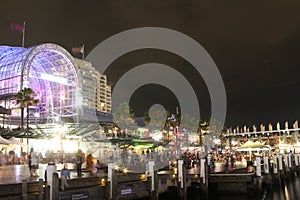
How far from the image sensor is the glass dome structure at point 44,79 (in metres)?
79.7

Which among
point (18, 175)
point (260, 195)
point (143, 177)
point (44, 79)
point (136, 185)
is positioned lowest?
point (260, 195)

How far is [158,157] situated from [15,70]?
49220mm

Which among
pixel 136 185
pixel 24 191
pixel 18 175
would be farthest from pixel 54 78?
pixel 24 191

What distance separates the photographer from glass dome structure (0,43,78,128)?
261ft

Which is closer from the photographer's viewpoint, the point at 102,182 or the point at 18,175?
the point at 102,182

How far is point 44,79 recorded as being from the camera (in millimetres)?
95375

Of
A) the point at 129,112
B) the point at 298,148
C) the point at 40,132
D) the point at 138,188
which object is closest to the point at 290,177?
the point at 138,188

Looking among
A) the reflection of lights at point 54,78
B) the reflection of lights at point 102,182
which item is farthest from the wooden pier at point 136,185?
the reflection of lights at point 54,78

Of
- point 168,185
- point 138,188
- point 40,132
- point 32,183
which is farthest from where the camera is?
point 40,132

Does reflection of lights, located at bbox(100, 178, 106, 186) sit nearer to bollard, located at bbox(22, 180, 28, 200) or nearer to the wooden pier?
the wooden pier

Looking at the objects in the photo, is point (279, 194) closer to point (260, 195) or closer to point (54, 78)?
point (260, 195)

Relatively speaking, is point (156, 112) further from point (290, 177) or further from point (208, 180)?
point (208, 180)

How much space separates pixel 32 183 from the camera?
18.7 m

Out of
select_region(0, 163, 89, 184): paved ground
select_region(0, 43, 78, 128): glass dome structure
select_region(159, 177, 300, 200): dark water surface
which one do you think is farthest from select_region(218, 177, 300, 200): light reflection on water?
select_region(0, 43, 78, 128): glass dome structure
